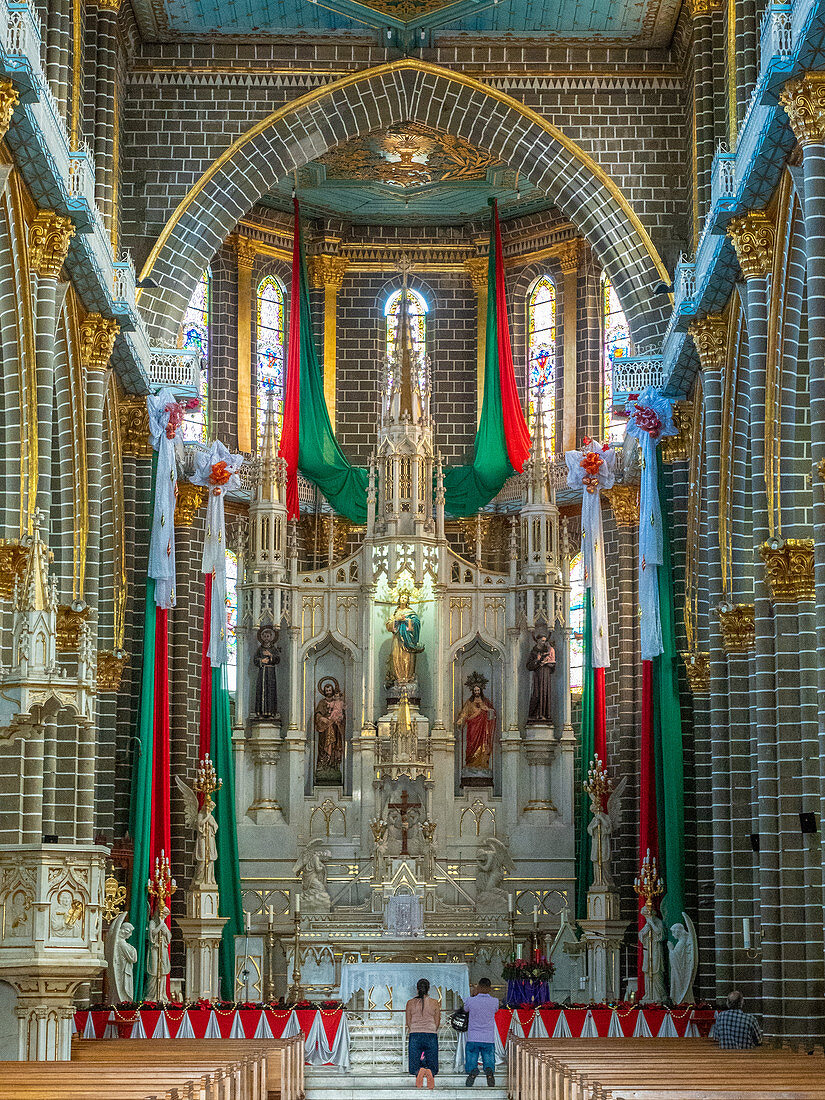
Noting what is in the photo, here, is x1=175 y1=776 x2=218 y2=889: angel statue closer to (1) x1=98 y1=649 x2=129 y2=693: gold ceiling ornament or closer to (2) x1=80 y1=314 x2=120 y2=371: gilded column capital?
(1) x1=98 y1=649 x2=129 y2=693: gold ceiling ornament

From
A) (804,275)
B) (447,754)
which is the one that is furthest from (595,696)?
(804,275)

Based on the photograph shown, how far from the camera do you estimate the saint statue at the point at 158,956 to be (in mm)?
26422

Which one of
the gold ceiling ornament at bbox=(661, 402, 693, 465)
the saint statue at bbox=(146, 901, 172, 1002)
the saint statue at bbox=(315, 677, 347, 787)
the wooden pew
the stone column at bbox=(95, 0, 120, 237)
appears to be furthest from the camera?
the saint statue at bbox=(315, 677, 347, 787)

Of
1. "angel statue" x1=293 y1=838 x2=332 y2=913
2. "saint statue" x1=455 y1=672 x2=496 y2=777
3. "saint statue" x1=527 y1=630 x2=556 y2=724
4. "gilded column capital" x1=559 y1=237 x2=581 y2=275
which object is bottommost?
"angel statue" x1=293 y1=838 x2=332 y2=913

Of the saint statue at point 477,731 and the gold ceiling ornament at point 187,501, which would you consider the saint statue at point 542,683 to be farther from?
the gold ceiling ornament at point 187,501

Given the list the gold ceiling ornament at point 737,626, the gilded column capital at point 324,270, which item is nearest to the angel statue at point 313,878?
the gold ceiling ornament at point 737,626

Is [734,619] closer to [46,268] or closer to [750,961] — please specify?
[750,961]

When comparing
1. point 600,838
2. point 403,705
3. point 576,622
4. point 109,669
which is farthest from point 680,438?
point 109,669

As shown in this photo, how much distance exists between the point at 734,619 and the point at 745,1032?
685cm

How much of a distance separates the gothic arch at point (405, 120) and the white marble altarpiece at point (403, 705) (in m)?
4.05

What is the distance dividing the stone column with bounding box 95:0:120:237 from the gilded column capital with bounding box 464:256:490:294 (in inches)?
450

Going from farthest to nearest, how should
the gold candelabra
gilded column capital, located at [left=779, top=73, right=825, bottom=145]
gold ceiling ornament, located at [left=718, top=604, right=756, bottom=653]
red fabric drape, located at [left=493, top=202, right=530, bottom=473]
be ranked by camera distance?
1. red fabric drape, located at [left=493, top=202, right=530, bottom=473]
2. the gold candelabra
3. gold ceiling ornament, located at [left=718, top=604, right=756, bottom=653]
4. gilded column capital, located at [left=779, top=73, right=825, bottom=145]

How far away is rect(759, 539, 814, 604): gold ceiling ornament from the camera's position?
20.0 meters

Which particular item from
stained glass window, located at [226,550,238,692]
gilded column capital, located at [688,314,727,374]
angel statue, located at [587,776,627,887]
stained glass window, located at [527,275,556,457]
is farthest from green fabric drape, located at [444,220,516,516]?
gilded column capital, located at [688,314,727,374]
